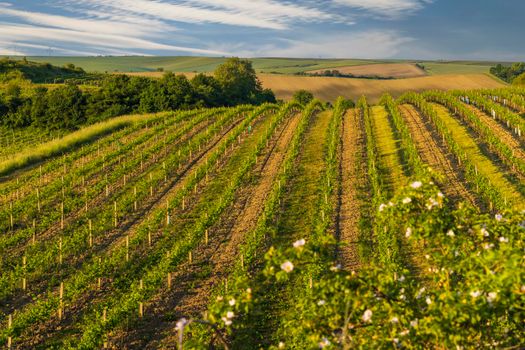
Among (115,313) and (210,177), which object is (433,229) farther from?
(210,177)

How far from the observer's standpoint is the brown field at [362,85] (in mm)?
122400

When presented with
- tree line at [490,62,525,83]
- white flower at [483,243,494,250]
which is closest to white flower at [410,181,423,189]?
white flower at [483,243,494,250]

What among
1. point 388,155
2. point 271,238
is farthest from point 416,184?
point 388,155

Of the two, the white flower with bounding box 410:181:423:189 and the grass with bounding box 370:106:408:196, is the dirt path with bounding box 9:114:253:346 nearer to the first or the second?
the grass with bounding box 370:106:408:196

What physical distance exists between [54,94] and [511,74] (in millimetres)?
157574

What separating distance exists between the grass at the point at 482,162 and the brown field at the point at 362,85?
70.0 m

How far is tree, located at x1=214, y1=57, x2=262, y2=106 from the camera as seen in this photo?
301 feet

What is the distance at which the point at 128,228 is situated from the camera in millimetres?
27438

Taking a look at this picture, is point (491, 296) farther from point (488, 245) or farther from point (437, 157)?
point (437, 157)

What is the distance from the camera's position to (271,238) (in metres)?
24.9

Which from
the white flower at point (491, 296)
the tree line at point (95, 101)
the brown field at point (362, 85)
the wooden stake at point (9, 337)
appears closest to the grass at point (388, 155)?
the wooden stake at point (9, 337)

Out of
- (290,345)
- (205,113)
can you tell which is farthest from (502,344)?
(205,113)

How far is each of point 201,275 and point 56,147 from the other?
103 feet

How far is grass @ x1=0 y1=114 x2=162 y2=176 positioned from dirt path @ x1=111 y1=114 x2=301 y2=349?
71.7ft
